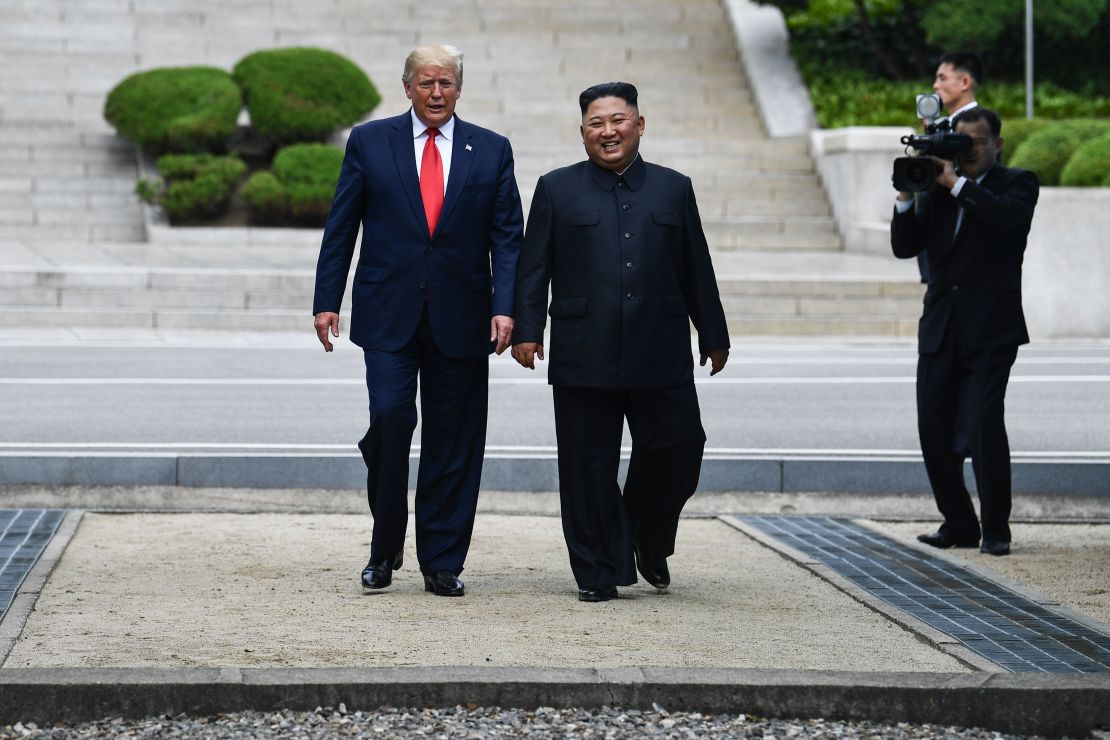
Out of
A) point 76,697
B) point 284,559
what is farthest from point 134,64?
point 76,697

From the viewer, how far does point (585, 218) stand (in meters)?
5.95

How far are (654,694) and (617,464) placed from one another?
159 cm

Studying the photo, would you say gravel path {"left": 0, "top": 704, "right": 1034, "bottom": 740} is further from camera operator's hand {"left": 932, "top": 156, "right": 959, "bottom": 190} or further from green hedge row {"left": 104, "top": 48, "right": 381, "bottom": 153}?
green hedge row {"left": 104, "top": 48, "right": 381, "bottom": 153}

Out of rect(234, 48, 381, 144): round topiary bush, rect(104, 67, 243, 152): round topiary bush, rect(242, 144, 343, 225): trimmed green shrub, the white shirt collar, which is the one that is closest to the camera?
the white shirt collar

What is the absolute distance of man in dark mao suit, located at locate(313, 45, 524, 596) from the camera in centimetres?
598

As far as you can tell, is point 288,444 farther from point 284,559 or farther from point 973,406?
point 973,406

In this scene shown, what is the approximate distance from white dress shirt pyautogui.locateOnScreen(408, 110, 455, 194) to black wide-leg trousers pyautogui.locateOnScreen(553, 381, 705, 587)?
2.96 feet

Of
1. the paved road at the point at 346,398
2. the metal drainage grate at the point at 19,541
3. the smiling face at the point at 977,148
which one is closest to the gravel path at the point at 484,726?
the metal drainage grate at the point at 19,541

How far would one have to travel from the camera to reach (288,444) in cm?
926

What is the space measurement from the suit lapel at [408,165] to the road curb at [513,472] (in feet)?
7.57

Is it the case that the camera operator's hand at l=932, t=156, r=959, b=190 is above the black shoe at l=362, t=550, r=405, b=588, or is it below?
above

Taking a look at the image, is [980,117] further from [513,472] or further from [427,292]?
[513,472]

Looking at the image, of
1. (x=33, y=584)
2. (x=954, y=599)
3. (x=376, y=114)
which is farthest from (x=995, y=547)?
(x=376, y=114)

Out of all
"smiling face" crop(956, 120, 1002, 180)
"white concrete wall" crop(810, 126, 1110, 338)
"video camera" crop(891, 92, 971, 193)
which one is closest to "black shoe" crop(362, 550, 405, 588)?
"video camera" crop(891, 92, 971, 193)
